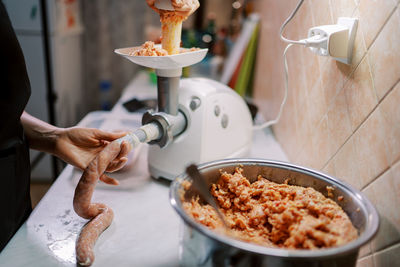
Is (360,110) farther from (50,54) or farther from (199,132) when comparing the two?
(50,54)

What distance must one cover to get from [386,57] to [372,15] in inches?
3.9

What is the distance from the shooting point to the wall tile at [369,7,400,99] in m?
0.54

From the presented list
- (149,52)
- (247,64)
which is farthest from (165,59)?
(247,64)

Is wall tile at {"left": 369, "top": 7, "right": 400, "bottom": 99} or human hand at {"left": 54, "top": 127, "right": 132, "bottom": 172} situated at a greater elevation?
wall tile at {"left": 369, "top": 7, "right": 400, "bottom": 99}

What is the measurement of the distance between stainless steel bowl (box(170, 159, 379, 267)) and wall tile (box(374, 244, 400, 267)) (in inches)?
3.3

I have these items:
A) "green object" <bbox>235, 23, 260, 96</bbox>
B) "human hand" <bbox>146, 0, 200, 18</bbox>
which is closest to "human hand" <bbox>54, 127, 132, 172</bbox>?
"human hand" <bbox>146, 0, 200, 18</bbox>

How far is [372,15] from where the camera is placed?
62cm

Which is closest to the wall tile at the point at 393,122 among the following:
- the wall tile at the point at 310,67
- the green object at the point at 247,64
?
the wall tile at the point at 310,67

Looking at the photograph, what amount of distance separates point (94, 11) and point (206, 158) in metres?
2.28

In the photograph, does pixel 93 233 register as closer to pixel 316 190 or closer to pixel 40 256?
pixel 40 256

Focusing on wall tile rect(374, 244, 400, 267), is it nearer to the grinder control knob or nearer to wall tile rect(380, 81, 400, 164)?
wall tile rect(380, 81, 400, 164)

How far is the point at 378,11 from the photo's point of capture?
0.59 m

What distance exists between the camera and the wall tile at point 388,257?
0.52 meters

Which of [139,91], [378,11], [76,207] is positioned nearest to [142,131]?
[76,207]
